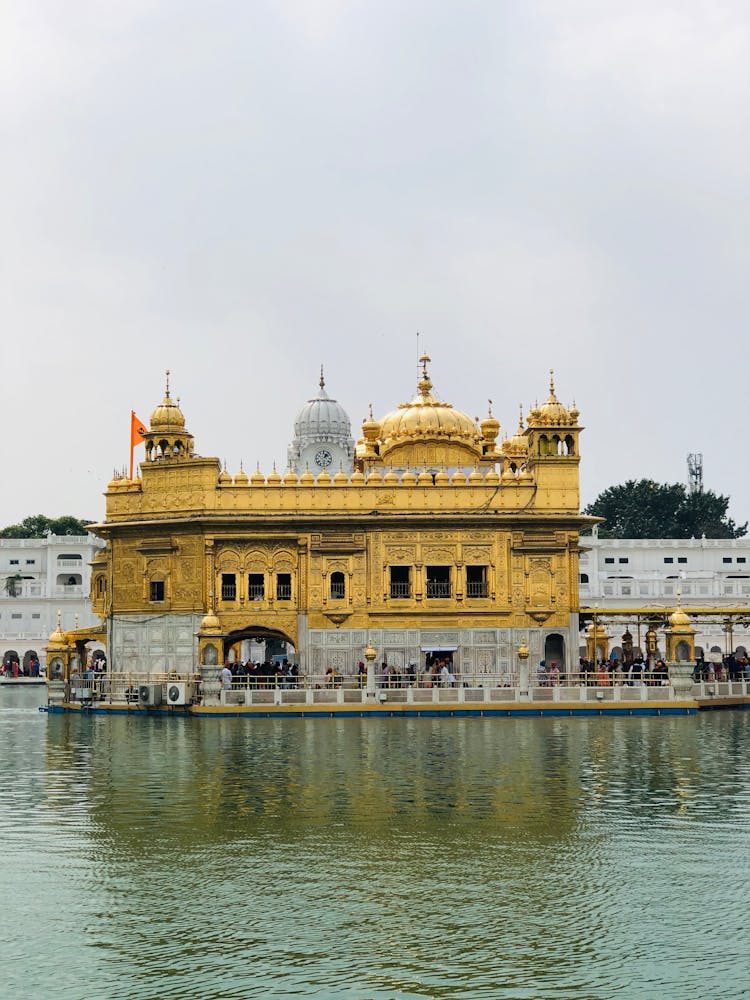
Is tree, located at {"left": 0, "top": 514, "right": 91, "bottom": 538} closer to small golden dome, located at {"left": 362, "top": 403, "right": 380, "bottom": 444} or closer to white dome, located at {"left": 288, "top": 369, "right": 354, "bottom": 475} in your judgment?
white dome, located at {"left": 288, "top": 369, "right": 354, "bottom": 475}

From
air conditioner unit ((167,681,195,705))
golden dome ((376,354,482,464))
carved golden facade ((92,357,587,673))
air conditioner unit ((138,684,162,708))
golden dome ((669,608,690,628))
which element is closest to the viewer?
air conditioner unit ((167,681,195,705))

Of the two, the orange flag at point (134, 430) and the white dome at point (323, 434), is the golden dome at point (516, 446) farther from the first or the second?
the white dome at point (323, 434)

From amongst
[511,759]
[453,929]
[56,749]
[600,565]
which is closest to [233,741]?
[56,749]

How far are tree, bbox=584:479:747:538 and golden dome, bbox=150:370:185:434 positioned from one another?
65.8 m

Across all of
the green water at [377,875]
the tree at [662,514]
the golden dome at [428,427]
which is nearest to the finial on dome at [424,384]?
the golden dome at [428,427]

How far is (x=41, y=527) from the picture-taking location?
12081cm

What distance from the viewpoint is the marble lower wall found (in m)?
49.5

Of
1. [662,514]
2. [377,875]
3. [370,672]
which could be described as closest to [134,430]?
[370,672]

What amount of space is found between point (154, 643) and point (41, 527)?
73464 millimetres

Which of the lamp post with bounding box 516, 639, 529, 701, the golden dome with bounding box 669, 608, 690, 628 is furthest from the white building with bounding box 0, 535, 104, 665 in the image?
the golden dome with bounding box 669, 608, 690, 628

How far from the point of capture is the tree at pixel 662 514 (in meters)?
114

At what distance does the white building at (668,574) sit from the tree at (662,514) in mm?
9977

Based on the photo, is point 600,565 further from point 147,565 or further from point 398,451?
point 147,565

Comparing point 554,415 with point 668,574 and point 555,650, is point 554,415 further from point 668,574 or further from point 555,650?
point 668,574
